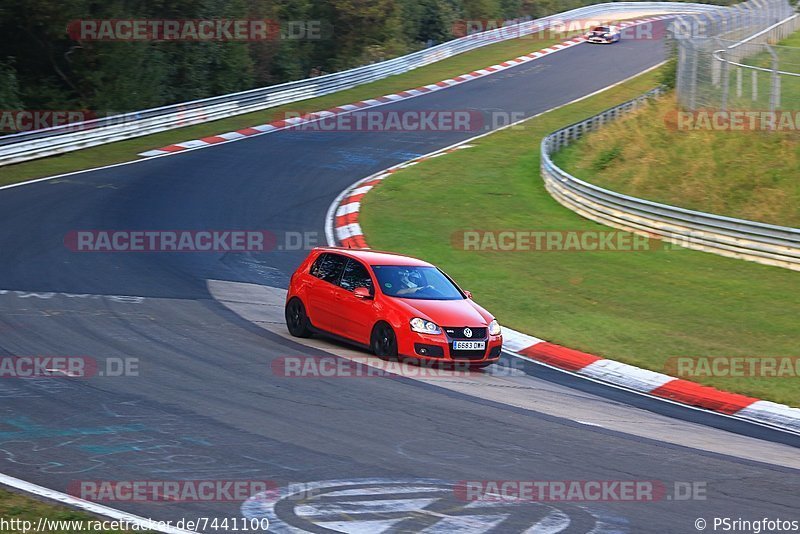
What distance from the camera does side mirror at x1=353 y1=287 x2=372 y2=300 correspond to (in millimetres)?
13977

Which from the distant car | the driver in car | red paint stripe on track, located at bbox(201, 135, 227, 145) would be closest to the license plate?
the driver in car

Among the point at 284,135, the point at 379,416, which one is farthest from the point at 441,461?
the point at 284,135

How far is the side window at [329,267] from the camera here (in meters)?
Answer: 14.8

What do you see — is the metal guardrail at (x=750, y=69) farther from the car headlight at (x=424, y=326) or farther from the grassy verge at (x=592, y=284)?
the car headlight at (x=424, y=326)

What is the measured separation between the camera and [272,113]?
126ft

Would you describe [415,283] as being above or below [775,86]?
below

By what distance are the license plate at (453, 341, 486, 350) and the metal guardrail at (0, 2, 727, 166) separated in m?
18.4

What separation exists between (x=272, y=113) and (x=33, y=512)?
32.1m

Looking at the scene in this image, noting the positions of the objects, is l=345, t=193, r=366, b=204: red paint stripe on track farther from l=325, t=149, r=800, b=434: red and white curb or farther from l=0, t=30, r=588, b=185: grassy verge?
l=325, t=149, r=800, b=434: red and white curb

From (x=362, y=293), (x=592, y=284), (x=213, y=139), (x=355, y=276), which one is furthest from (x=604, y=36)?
(x=362, y=293)

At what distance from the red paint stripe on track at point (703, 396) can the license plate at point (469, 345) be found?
89.2 inches

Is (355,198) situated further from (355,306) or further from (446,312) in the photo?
(446,312)

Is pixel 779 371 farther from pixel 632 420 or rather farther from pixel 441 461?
pixel 441 461

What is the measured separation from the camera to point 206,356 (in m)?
12.9
